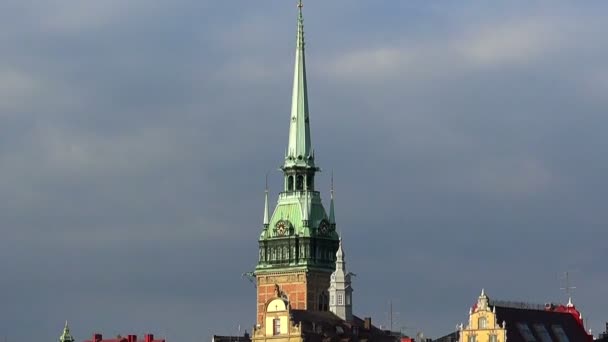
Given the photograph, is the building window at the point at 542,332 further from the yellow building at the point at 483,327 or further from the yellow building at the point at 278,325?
the yellow building at the point at 278,325

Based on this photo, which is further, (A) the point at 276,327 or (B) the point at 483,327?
(A) the point at 276,327

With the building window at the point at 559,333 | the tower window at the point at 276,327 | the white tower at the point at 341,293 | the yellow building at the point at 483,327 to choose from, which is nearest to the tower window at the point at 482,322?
the yellow building at the point at 483,327

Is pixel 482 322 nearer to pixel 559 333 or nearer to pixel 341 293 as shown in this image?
pixel 559 333

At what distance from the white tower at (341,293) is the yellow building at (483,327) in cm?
2612

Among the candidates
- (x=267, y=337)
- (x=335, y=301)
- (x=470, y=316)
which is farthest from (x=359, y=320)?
Result: (x=470, y=316)

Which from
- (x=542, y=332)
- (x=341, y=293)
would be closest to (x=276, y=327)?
(x=341, y=293)

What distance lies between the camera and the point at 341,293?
19450cm

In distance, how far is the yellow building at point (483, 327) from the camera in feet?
543

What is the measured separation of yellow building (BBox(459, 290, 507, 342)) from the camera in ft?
543

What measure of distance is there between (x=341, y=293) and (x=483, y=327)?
30.1 m

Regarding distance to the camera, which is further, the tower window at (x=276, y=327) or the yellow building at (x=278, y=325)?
the tower window at (x=276, y=327)

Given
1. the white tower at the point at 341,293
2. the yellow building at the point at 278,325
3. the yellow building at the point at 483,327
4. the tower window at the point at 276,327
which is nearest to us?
the yellow building at the point at 483,327

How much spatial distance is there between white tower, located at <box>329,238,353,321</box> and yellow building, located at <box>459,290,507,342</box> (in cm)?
2612

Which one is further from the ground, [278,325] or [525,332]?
[278,325]
